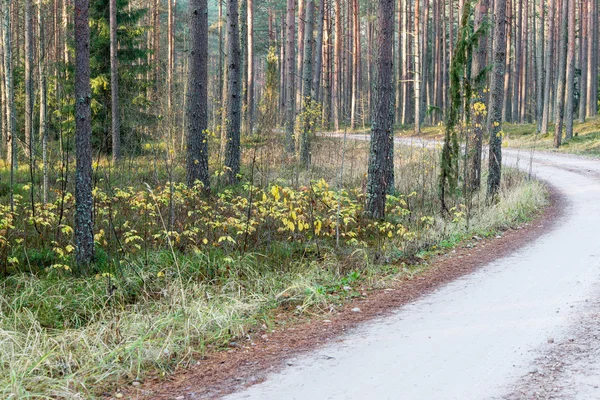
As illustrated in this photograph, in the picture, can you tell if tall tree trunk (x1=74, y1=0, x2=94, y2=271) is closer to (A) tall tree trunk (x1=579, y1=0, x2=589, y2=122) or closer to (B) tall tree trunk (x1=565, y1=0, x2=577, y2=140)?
(B) tall tree trunk (x1=565, y1=0, x2=577, y2=140)

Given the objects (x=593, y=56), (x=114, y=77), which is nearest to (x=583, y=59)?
(x=593, y=56)

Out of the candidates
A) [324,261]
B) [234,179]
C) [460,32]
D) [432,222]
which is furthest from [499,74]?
[324,261]

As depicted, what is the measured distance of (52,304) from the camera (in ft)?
19.5

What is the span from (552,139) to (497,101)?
2033 centimetres

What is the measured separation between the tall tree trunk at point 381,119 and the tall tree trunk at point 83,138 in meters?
5.00

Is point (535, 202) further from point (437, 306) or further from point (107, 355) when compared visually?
point (107, 355)

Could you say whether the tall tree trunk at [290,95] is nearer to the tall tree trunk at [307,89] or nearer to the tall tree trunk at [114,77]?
the tall tree trunk at [307,89]

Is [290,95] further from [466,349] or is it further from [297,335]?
[466,349]

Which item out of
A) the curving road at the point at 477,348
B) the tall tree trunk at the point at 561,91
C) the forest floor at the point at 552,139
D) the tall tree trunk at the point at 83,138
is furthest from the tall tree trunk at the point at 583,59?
Result: the tall tree trunk at the point at 83,138

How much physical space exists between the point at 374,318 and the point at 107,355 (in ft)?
8.84

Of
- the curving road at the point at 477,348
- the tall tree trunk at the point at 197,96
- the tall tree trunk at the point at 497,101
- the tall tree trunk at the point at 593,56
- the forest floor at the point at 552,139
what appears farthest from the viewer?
the tall tree trunk at the point at 593,56

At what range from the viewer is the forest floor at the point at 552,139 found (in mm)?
27250

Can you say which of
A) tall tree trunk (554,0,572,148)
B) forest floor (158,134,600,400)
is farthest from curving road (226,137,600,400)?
tall tree trunk (554,0,572,148)

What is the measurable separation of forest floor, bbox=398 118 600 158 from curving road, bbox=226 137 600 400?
721 inches
